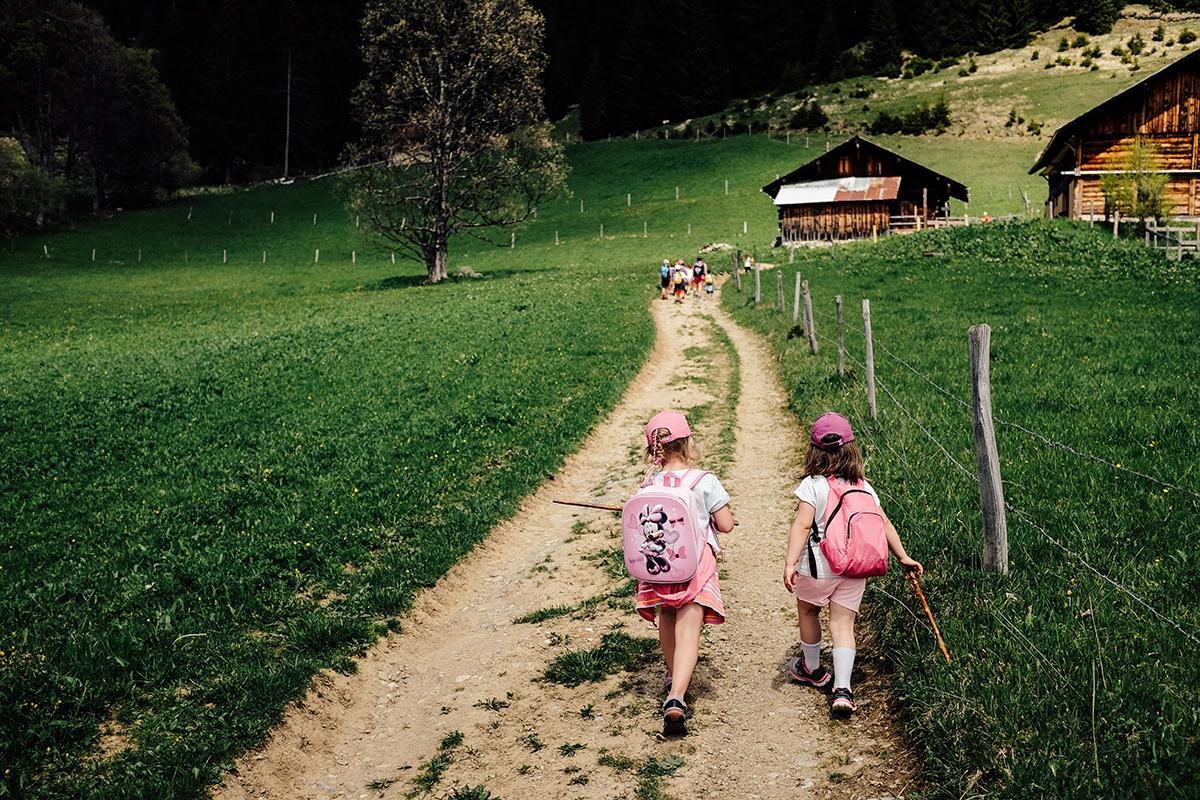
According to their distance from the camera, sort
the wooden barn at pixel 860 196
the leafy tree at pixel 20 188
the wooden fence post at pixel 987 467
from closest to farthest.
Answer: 1. the wooden fence post at pixel 987 467
2. the leafy tree at pixel 20 188
3. the wooden barn at pixel 860 196

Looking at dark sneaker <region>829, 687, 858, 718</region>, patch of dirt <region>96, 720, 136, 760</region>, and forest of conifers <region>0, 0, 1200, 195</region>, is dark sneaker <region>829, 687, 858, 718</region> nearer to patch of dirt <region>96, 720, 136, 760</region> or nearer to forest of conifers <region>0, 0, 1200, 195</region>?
patch of dirt <region>96, 720, 136, 760</region>

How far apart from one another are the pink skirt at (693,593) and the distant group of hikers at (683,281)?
3072 centimetres

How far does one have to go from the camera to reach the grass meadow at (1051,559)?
4.54 m

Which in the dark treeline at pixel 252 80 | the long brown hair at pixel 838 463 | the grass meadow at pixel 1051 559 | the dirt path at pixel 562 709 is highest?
the dark treeline at pixel 252 80

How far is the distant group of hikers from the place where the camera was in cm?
3591

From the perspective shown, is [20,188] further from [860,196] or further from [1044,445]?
[1044,445]

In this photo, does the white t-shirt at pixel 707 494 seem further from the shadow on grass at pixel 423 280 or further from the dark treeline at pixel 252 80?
the dark treeline at pixel 252 80

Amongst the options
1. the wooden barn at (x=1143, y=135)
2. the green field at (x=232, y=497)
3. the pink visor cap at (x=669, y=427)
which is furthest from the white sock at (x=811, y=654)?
the wooden barn at (x=1143, y=135)

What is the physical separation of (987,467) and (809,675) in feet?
7.49

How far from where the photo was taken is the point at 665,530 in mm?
5617

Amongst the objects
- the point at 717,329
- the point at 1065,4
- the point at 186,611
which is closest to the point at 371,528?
the point at 186,611

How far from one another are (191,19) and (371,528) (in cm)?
15918

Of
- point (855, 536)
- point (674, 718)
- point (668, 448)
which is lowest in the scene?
point (674, 718)

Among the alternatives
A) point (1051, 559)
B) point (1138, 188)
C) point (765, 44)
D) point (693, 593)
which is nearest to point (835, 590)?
point (693, 593)
